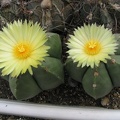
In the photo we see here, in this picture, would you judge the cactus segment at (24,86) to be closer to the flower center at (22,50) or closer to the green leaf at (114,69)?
the flower center at (22,50)

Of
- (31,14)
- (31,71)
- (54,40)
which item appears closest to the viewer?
(31,71)

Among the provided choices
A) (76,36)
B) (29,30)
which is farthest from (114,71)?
(29,30)

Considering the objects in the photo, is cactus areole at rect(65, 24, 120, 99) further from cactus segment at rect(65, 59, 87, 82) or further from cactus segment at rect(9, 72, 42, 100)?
cactus segment at rect(9, 72, 42, 100)

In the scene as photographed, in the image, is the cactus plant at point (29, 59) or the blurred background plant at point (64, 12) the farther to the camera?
the blurred background plant at point (64, 12)

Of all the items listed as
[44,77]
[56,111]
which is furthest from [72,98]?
[44,77]

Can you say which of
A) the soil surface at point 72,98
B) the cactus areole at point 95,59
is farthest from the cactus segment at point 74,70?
the soil surface at point 72,98

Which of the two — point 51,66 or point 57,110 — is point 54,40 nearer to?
point 51,66

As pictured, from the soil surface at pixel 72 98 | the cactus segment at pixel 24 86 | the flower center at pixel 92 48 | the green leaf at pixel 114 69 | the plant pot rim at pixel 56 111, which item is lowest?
the plant pot rim at pixel 56 111

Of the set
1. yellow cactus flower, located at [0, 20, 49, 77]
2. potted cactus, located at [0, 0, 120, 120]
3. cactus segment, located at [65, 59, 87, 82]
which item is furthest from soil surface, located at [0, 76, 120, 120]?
yellow cactus flower, located at [0, 20, 49, 77]
